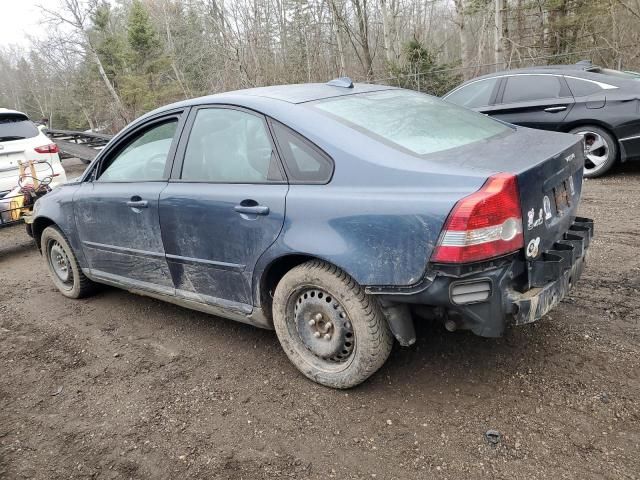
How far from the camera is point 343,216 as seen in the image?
8.13 feet

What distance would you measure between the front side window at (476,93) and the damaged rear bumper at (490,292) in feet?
18.9

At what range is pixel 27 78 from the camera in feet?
189

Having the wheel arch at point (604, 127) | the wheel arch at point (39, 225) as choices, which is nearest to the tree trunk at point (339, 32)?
the wheel arch at point (604, 127)

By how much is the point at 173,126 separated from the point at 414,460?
99.6 inches

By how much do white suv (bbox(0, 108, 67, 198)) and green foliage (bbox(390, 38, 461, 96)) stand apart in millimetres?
11763

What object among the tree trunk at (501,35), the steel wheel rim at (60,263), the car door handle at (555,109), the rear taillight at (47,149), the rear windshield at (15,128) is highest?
the tree trunk at (501,35)

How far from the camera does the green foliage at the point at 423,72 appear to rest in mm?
16109

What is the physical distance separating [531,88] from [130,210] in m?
6.04

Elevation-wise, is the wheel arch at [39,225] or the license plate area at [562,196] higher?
the license plate area at [562,196]

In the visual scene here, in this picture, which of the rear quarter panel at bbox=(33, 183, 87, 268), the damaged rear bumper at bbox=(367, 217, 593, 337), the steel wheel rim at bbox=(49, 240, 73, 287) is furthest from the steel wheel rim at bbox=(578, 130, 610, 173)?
the steel wheel rim at bbox=(49, 240, 73, 287)

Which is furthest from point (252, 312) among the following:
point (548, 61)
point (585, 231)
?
point (548, 61)

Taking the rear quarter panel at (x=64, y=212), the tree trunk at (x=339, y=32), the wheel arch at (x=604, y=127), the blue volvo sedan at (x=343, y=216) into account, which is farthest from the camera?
the tree trunk at (x=339, y=32)

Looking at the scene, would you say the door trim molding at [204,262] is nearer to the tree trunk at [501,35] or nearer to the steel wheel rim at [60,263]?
the steel wheel rim at [60,263]

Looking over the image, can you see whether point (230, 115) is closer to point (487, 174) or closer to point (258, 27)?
point (487, 174)
